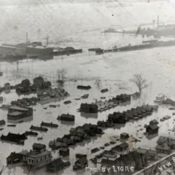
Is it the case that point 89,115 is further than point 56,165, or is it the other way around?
point 89,115

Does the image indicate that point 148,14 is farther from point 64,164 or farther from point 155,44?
point 64,164

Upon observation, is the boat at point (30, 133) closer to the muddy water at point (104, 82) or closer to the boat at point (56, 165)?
the muddy water at point (104, 82)

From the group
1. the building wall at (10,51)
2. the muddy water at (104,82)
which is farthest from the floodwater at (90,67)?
the building wall at (10,51)

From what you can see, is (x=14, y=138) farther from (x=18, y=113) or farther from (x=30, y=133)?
(x=18, y=113)

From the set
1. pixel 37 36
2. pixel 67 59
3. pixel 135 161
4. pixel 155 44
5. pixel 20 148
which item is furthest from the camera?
pixel 155 44

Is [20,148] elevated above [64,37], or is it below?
below

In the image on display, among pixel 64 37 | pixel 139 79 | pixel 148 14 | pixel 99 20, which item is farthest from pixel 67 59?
pixel 148 14

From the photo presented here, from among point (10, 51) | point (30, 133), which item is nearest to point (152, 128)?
point (30, 133)
